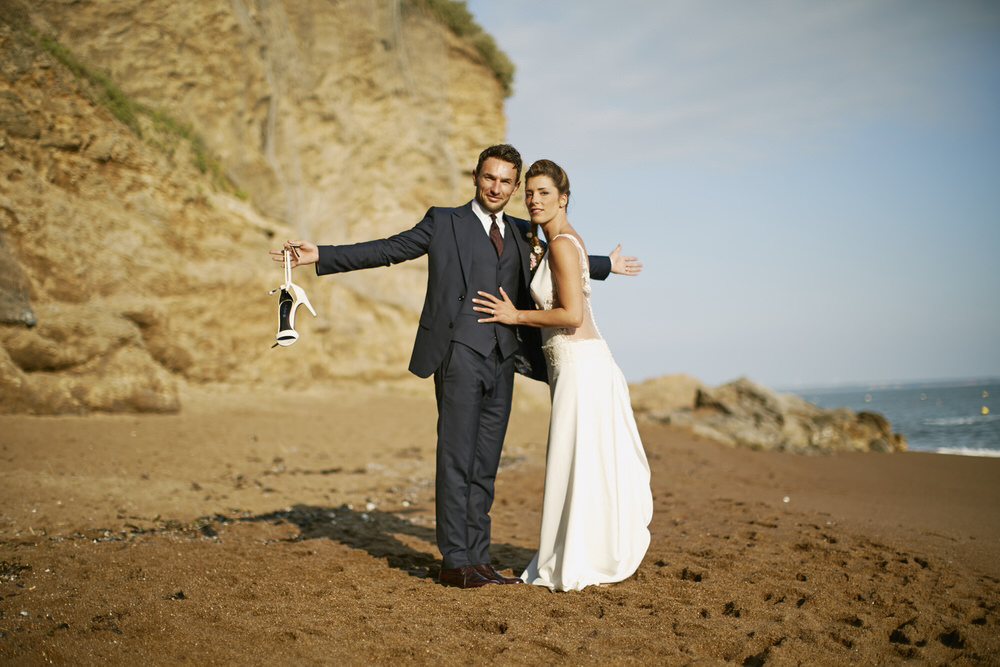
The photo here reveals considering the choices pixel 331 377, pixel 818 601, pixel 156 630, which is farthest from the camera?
pixel 331 377

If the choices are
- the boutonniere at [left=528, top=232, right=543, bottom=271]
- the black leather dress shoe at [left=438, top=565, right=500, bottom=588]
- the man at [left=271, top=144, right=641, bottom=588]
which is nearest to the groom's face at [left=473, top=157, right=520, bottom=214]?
the man at [left=271, top=144, right=641, bottom=588]

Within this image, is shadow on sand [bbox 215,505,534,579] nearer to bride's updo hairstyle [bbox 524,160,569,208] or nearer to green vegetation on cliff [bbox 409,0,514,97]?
bride's updo hairstyle [bbox 524,160,569,208]

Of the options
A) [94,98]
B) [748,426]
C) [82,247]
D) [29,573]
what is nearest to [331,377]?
[82,247]

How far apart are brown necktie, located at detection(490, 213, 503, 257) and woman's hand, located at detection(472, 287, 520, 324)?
0.31 m

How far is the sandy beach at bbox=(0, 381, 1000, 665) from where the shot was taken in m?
2.69

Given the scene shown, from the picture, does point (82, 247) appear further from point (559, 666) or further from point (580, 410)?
point (559, 666)

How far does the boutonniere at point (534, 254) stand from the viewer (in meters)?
3.97

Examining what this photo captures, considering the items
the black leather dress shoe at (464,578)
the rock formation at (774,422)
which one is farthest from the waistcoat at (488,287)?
the rock formation at (774,422)

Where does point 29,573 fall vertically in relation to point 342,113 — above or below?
below

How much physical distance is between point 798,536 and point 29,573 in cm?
478

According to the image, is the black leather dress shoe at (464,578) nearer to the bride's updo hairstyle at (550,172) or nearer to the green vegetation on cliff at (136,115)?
the bride's updo hairstyle at (550,172)

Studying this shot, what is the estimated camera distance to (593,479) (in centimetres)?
364

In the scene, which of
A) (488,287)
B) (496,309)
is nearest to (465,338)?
(496,309)

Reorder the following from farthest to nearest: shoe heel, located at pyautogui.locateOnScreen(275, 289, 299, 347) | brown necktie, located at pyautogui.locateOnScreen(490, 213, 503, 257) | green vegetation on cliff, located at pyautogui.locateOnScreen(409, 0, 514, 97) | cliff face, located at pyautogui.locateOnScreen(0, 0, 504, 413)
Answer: green vegetation on cliff, located at pyautogui.locateOnScreen(409, 0, 514, 97)
cliff face, located at pyautogui.locateOnScreen(0, 0, 504, 413)
brown necktie, located at pyautogui.locateOnScreen(490, 213, 503, 257)
shoe heel, located at pyautogui.locateOnScreen(275, 289, 299, 347)
